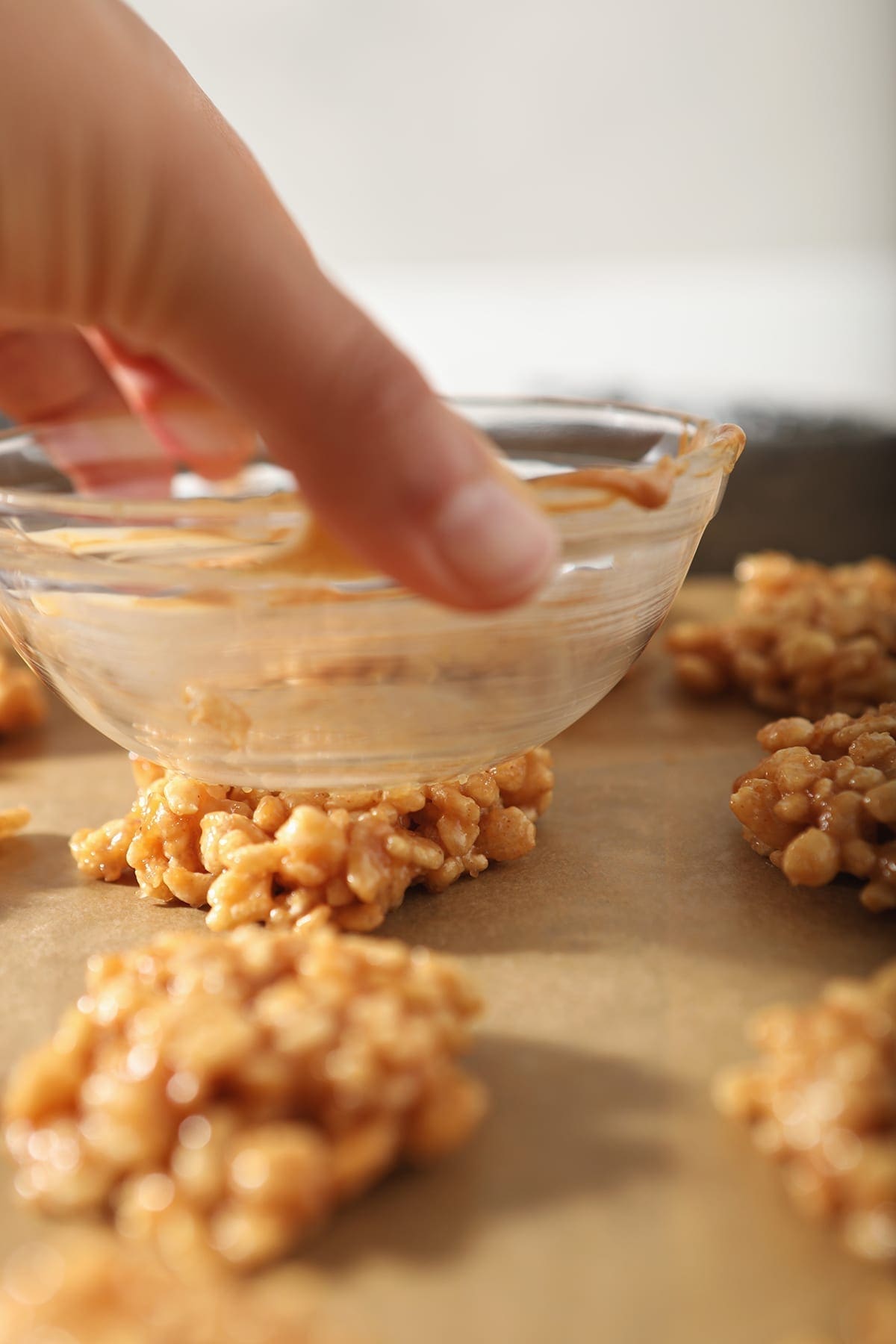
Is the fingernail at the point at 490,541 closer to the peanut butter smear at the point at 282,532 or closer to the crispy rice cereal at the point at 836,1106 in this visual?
the peanut butter smear at the point at 282,532

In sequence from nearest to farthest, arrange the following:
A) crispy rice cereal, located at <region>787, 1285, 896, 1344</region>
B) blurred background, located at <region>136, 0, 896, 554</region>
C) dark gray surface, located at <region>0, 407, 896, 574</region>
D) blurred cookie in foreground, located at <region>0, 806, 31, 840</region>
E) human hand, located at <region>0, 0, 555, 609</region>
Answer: crispy rice cereal, located at <region>787, 1285, 896, 1344</region>, human hand, located at <region>0, 0, 555, 609</region>, blurred cookie in foreground, located at <region>0, 806, 31, 840</region>, dark gray surface, located at <region>0, 407, 896, 574</region>, blurred background, located at <region>136, 0, 896, 554</region>

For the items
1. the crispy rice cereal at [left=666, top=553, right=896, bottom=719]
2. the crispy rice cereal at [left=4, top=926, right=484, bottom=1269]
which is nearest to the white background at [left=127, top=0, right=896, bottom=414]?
the crispy rice cereal at [left=666, top=553, right=896, bottom=719]

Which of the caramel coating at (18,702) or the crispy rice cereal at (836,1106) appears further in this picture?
the caramel coating at (18,702)

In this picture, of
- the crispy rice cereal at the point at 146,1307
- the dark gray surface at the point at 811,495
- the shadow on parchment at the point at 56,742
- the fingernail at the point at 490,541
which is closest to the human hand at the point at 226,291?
the fingernail at the point at 490,541

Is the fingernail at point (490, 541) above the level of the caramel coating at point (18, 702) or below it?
above

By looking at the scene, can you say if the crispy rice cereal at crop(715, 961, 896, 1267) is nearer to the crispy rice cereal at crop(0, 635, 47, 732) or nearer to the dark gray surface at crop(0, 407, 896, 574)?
the crispy rice cereal at crop(0, 635, 47, 732)

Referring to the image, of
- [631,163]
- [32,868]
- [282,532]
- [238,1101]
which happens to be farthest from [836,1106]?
[631,163]

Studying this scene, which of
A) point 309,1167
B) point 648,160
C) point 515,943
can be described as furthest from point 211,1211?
point 648,160
